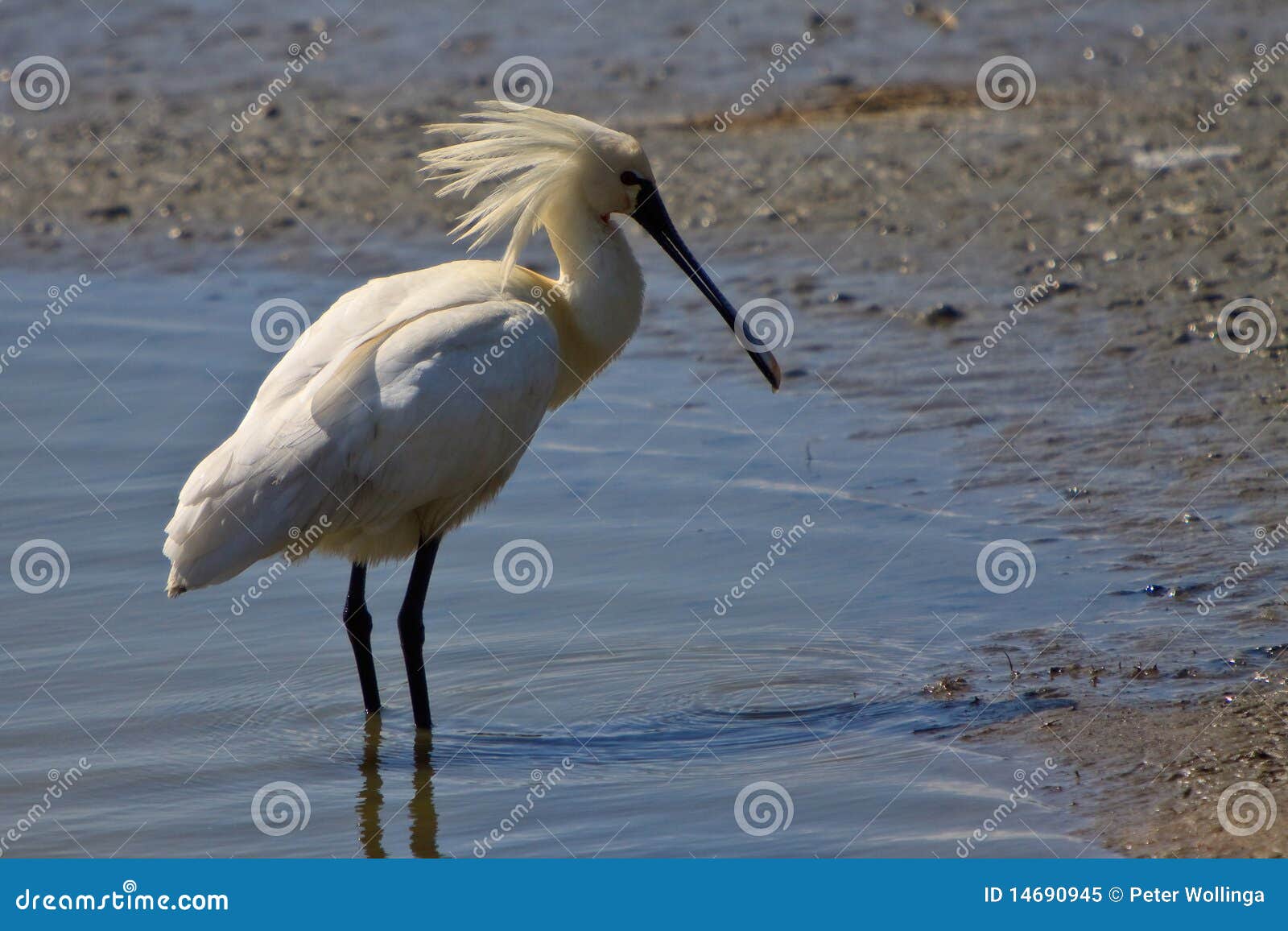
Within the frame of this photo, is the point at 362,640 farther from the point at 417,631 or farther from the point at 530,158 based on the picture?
the point at 530,158

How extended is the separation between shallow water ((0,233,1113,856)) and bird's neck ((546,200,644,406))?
1.10m

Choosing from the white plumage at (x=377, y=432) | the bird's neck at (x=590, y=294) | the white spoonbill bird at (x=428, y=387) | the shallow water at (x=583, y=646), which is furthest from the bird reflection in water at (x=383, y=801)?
the bird's neck at (x=590, y=294)

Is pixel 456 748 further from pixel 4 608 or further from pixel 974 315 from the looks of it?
pixel 974 315

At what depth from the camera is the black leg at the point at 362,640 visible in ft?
21.2

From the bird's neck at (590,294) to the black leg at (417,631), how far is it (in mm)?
812

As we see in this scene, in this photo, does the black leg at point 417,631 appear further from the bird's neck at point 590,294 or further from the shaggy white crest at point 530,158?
the shaggy white crest at point 530,158

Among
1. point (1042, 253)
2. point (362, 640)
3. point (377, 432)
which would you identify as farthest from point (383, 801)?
point (1042, 253)

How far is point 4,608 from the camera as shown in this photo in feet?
24.0

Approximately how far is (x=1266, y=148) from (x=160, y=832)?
30.9 feet

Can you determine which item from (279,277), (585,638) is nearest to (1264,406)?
(585,638)

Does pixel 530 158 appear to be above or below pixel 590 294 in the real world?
above

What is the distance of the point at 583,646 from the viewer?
6.85 metres

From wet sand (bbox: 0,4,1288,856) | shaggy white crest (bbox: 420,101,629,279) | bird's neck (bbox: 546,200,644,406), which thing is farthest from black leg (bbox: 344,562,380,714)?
wet sand (bbox: 0,4,1288,856)

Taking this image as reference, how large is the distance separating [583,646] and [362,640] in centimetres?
89
